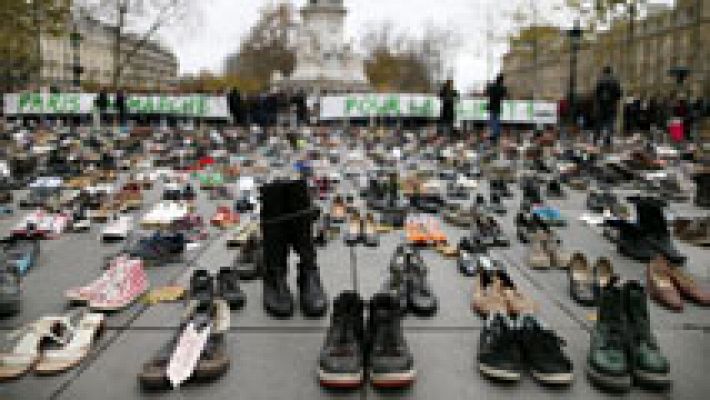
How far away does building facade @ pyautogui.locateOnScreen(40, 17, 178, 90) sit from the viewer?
76.9 m

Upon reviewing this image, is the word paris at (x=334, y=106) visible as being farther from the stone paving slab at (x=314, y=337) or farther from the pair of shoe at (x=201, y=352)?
the pair of shoe at (x=201, y=352)

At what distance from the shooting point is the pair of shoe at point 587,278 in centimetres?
397

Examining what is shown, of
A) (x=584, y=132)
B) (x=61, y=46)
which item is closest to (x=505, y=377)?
(x=584, y=132)

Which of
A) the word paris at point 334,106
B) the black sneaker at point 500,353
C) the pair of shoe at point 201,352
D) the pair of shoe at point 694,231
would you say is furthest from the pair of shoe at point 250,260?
the word paris at point 334,106

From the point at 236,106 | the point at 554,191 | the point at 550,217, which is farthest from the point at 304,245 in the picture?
the point at 236,106

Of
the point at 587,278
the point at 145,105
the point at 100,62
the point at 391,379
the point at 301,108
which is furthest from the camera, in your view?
the point at 100,62

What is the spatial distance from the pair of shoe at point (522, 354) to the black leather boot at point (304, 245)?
125 cm

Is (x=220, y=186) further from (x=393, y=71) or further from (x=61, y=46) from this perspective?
(x=61, y=46)

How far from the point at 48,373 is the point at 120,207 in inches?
194

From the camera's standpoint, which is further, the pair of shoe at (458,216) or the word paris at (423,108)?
the word paris at (423,108)

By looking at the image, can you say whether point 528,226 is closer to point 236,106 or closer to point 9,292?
point 9,292

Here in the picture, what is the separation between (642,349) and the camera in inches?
111

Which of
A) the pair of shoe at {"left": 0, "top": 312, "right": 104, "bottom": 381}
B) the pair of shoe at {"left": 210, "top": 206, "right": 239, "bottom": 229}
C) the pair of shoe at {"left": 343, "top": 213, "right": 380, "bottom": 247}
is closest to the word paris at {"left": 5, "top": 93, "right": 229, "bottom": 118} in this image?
the pair of shoe at {"left": 210, "top": 206, "right": 239, "bottom": 229}

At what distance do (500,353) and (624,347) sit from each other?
2.26ft
